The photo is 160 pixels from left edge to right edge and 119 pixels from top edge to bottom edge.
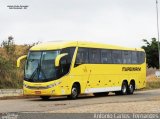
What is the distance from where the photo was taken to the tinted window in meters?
30.8

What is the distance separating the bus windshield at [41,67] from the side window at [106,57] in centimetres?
515

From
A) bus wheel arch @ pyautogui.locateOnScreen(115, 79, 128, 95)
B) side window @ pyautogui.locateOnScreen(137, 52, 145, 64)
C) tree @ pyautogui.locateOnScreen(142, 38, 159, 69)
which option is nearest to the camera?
bus wheel arch @ pyautogui.locateOnScreen(115, 79, 128, 95)

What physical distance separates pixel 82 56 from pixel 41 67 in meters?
2.91

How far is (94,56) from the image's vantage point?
32.8 metres

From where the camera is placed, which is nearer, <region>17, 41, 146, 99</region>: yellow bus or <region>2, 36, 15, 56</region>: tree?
<region>17, 41, 146, 99</region>: yellow bus

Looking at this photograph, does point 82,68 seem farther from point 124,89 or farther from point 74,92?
point 124,89

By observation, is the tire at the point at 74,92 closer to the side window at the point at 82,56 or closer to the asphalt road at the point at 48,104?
the asphalt road at the point at 48,104

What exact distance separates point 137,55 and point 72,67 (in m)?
10.2

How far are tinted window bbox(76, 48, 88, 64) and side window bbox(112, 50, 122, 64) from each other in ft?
13.2

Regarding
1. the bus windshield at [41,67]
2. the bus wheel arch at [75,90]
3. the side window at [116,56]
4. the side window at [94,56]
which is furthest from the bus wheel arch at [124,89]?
the bus windshield at [41,67]

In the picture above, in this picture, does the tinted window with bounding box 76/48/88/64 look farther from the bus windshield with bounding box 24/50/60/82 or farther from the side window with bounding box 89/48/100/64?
the bus windshield with bounding box 24/50/60/82

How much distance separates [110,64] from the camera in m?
34.8

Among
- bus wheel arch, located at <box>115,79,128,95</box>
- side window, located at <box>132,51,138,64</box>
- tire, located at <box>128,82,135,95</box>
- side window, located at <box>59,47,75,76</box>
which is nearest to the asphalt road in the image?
side window, located at <box>59,47,75,76</box>

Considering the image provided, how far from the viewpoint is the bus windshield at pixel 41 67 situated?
29.2 metres
